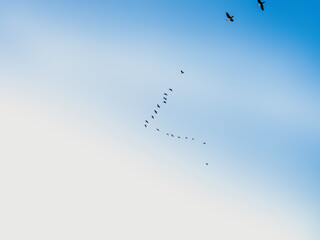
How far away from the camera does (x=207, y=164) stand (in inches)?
1529

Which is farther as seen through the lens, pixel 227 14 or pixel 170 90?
pixel 170 90

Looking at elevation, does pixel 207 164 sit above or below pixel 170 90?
below

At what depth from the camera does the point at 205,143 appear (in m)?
37.5

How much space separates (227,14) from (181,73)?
10177mm

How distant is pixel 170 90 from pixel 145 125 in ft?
23.4

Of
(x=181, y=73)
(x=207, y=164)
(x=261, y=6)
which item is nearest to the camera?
(x=261, y=6)

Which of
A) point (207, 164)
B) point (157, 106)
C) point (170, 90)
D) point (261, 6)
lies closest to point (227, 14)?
point (261, 6)

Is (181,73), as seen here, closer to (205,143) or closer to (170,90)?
(170,90)

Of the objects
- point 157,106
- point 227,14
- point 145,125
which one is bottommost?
point 145,125

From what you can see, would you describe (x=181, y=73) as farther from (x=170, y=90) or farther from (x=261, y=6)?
(x=261, y=6)

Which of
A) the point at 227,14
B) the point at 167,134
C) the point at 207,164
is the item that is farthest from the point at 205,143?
the point at 227,14

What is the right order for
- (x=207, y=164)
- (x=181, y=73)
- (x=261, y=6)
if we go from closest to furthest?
(x=261, y=6) → (x=181, y=73) → (x=207, y=164)

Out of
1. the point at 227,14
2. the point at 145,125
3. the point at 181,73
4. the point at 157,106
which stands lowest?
the point at 145,125

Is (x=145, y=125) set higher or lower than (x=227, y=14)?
lower
